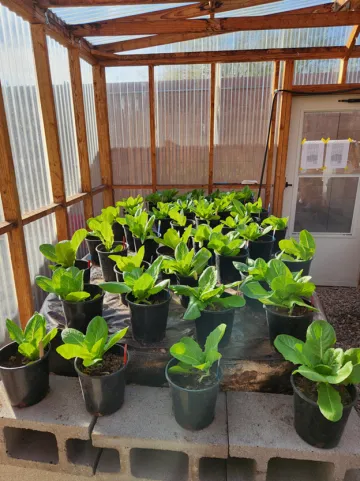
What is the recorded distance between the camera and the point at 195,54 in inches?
129

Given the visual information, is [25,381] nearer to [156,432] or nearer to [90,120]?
[156,432]

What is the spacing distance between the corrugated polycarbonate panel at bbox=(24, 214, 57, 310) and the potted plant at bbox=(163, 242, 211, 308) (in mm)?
1222

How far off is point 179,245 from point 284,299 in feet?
1.84

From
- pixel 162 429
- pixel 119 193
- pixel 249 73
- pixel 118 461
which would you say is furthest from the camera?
pixel 119 193

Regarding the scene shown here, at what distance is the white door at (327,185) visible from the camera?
3697 millimetres

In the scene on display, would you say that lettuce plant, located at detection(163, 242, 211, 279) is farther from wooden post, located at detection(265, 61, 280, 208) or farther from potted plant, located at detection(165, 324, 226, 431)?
wooden post, located at detection(265, 61, 280, 208)

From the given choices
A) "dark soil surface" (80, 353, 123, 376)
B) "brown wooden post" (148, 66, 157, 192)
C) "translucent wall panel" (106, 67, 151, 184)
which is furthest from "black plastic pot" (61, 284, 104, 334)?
"translucent wall panel" (106, 67, 151, 184)

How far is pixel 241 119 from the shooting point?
3695 mm

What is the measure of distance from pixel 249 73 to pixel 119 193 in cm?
207

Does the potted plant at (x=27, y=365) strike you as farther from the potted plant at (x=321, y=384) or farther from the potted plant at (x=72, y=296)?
the potted plant at (x=321, y=384)

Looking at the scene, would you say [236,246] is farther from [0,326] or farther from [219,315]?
[0,326]

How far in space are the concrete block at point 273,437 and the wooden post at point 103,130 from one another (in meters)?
3.16

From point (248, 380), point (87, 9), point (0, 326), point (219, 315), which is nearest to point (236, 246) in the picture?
point (219, 315)

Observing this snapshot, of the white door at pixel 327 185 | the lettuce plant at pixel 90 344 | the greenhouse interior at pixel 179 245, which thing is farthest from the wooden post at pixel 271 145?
the lettuce plant at pixel 90 344
